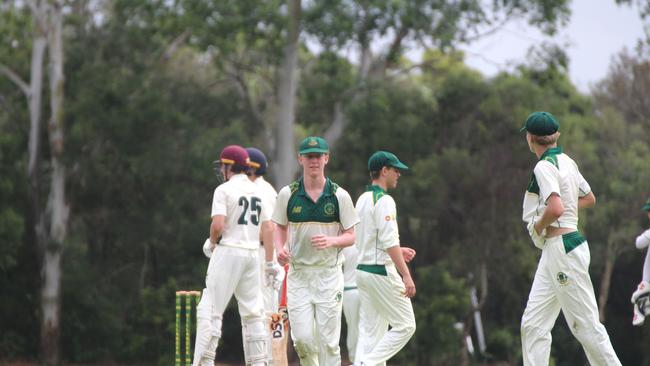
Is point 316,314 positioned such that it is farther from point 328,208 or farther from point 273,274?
point 273,274

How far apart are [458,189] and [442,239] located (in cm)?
152

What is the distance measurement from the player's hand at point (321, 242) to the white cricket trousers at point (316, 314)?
364mm

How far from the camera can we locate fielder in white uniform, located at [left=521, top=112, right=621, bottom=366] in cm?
906

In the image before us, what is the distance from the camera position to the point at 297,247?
9789mm

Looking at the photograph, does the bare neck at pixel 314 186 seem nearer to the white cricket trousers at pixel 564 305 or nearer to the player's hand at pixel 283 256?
the player's hand at pixel 283 256

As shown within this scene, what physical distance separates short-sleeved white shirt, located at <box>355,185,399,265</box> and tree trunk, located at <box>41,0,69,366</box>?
18643mm

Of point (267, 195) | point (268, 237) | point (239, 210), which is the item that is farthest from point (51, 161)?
point (239, 210)

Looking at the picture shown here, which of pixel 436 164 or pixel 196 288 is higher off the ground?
pixel 436 164

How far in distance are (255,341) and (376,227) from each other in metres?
1.94

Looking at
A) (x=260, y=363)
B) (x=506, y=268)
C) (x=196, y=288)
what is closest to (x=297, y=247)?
(x=260, y=363)

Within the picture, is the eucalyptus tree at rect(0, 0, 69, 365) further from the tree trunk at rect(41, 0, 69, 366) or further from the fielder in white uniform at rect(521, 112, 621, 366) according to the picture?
the fielder in white uniform at rect(521, 112, 621, 366)

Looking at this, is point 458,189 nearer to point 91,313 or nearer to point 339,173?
point 339,173

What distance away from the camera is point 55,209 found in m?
28.7

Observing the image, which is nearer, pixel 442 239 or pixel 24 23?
pixel 24 23
